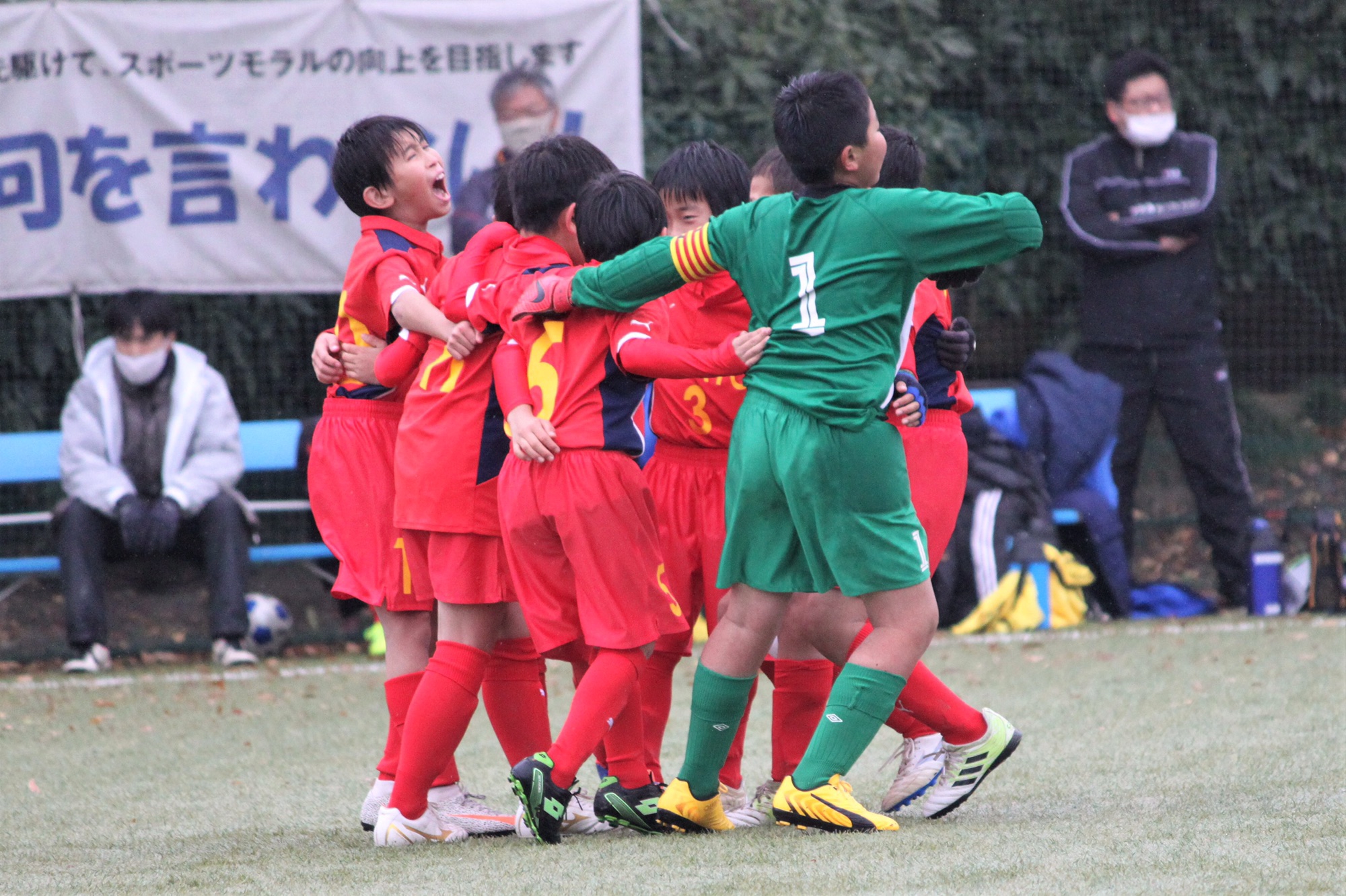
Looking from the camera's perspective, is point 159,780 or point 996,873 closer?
point 996,873

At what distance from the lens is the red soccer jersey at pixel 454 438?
3.46 meters

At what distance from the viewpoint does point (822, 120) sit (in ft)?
10.4

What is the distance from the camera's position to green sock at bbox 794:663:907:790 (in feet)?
10.5

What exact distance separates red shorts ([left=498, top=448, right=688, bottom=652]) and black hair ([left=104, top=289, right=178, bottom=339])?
3794 mm

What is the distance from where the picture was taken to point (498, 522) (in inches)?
137

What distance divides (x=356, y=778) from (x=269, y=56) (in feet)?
12.8

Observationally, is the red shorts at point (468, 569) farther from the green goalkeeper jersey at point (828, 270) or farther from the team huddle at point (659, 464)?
the green goalkeeper jersey at point (828, 270)

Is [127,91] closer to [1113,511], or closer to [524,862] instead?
[1113,511]

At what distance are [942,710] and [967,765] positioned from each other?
5.1 inches


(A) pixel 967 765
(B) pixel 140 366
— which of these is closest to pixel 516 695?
(A) pixel 967 765

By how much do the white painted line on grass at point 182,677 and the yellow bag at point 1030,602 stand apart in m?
2.43

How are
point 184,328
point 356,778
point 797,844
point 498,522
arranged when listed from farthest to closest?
point 184,328
point 356,778
point 498,522
point 797,844

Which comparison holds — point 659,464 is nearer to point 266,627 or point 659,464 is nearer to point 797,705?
point 797,705

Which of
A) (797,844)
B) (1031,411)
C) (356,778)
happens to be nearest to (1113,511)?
(1031,411)
